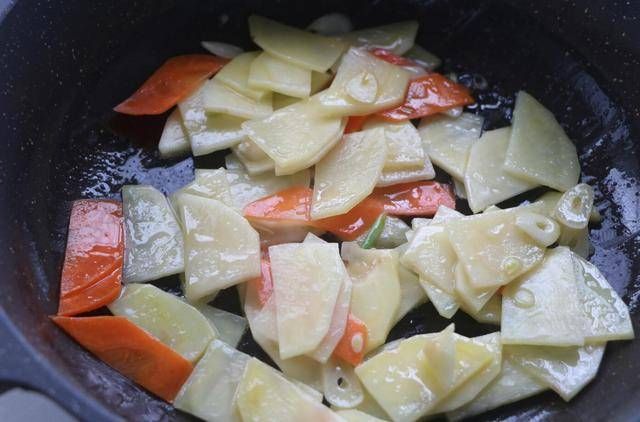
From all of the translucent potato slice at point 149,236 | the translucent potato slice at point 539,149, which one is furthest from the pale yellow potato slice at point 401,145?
the translucent potato slice at point 149,236

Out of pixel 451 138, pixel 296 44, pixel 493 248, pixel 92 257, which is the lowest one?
pixel 493 248

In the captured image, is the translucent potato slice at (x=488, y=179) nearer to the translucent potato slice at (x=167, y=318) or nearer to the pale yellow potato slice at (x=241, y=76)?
the pale yellow potato slice at (x=241, y=76)

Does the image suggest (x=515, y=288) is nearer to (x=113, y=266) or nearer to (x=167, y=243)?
(x=167, y=243)

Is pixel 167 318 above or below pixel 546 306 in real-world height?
above

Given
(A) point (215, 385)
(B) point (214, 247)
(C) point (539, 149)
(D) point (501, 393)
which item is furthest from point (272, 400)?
(C) point (539, 149)

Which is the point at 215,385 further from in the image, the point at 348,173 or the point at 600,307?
the point at 600,307
